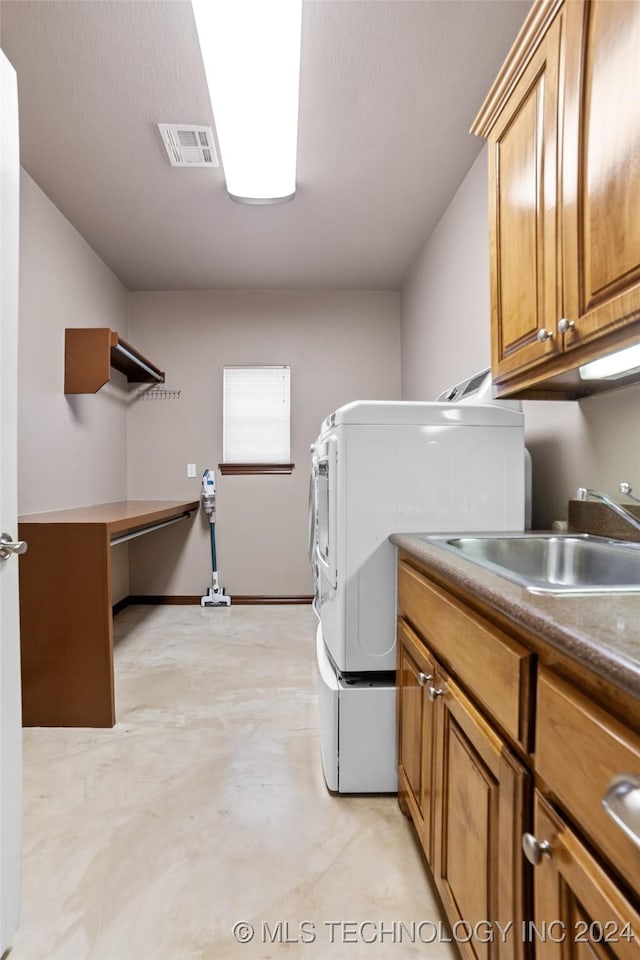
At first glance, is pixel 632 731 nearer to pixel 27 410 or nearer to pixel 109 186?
pixel 27 410

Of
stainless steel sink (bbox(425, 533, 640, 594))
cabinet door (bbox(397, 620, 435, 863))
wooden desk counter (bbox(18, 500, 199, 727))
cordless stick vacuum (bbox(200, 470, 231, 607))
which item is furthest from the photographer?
cordless stick vacuum (bbox(200, 470, 231, 607))

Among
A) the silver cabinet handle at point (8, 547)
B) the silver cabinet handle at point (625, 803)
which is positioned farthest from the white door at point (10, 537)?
the silver cabinet handle at point (625, 803)

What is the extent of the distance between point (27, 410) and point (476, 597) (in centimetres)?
263

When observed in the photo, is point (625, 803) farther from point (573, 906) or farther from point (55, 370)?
point (55, 370)

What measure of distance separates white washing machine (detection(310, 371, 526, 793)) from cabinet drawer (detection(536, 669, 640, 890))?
101 centimetres

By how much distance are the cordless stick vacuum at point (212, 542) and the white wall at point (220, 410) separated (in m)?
0.09

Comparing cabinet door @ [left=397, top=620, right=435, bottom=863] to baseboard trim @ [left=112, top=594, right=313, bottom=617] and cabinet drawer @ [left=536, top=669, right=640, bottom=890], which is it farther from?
baseboard trim @ [left=112, top=594, right=313, bottom=617]

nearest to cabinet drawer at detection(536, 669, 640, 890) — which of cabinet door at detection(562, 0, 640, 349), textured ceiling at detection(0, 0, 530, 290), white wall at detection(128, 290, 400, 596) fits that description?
cabinet door at detection(562, 0, 640, 349)

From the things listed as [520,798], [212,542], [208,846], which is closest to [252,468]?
[212,542]

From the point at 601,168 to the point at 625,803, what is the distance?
111cm

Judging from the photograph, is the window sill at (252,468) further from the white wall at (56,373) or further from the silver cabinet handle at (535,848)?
the silver cabinet handle at (535,848)

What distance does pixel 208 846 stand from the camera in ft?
4.95

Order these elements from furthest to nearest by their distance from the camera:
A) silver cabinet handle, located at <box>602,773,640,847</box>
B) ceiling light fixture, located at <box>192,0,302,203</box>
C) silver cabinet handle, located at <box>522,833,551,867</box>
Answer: ceiling light fixture, located at <box>192,0,302,203</box>, silver cabinet handle, located at <box>522,833,551,867</box>, silver cabinet handle, located at <box>602,773,640,847</box>

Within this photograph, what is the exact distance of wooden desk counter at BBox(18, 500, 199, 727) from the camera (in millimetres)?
2258
